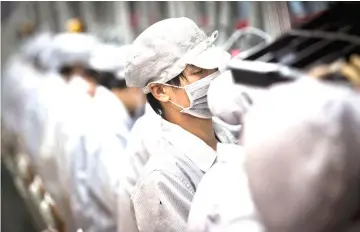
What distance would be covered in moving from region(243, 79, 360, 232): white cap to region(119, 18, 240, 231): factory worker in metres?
0.39

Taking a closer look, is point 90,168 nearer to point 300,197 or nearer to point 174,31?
point 174,31

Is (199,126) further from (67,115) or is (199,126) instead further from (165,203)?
(67,115)

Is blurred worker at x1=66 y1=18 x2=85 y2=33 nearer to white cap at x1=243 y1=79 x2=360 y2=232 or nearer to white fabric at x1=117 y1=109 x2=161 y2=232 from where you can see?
white fabric at x1=117 y1=109 x2=161 y2=232

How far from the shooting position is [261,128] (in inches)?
34.4

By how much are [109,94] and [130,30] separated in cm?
18

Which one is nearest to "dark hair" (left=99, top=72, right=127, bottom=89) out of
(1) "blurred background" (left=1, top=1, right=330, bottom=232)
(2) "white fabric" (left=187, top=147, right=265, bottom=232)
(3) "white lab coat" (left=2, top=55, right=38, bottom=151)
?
(1) "blurred background" (left=1, top=1, right=330, bottom=232)

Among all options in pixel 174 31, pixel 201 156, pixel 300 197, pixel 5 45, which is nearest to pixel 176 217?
pixel 201 156

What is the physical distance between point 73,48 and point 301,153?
4.62 feet

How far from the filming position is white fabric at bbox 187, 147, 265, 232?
106 cm

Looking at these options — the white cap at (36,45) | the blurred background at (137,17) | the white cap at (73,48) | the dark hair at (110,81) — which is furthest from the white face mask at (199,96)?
the white cap at (36,45)

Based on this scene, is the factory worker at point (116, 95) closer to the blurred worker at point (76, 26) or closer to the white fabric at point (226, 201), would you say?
the blurred worker at point (76, 26)

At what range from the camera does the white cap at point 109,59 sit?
1778 millimetres

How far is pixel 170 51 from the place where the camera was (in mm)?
1325

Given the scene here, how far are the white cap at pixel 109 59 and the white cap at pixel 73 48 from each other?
6 cm
